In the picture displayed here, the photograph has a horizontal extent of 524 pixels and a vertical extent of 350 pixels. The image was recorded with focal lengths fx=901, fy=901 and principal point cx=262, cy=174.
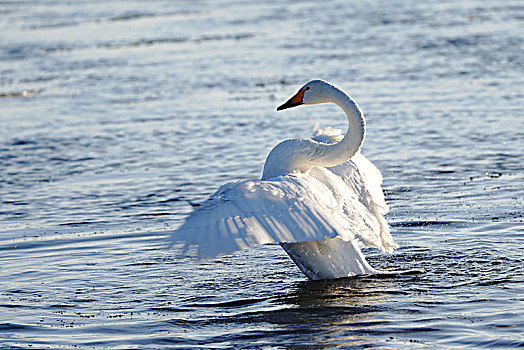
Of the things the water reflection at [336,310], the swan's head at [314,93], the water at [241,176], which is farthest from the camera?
the swan's head at [314,93]

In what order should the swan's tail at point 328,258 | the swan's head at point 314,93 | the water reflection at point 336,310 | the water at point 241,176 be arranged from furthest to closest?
the swan's head at point 314,93
the swan's tail at point 328,258
the water at point 241,176
the water reflection at point 336,310

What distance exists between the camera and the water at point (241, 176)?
7.29 m

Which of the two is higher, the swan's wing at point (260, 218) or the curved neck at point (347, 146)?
the curved neck at point (347, 146)

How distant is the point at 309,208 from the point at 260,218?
46 centimetres

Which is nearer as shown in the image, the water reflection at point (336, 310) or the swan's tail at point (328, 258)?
the water reflection at point (336, 310)

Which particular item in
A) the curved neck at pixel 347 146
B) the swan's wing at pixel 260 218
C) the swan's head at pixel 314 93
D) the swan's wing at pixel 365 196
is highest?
the swan's head at pixel 314 93

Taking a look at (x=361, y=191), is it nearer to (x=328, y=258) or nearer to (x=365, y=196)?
(x=365, y=196)

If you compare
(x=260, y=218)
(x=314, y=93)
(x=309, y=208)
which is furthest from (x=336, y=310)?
(x=314, y=93)

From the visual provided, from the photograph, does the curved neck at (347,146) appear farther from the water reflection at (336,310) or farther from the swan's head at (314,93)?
the water reflection at (336,310)

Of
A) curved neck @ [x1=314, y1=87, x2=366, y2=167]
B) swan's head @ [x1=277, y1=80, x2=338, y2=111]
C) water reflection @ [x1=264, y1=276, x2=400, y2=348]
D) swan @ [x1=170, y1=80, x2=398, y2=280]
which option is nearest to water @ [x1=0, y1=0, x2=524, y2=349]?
water reflection @ [x1=264, y1=276, x2=400, y2=348]

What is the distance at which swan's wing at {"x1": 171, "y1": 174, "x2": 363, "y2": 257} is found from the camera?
6.45 m

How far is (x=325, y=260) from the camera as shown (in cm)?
795

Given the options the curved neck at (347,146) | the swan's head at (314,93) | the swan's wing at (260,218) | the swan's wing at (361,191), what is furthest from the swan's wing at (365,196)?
the swan's head at (314,93)

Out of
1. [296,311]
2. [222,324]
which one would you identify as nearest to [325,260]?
[296,311]
